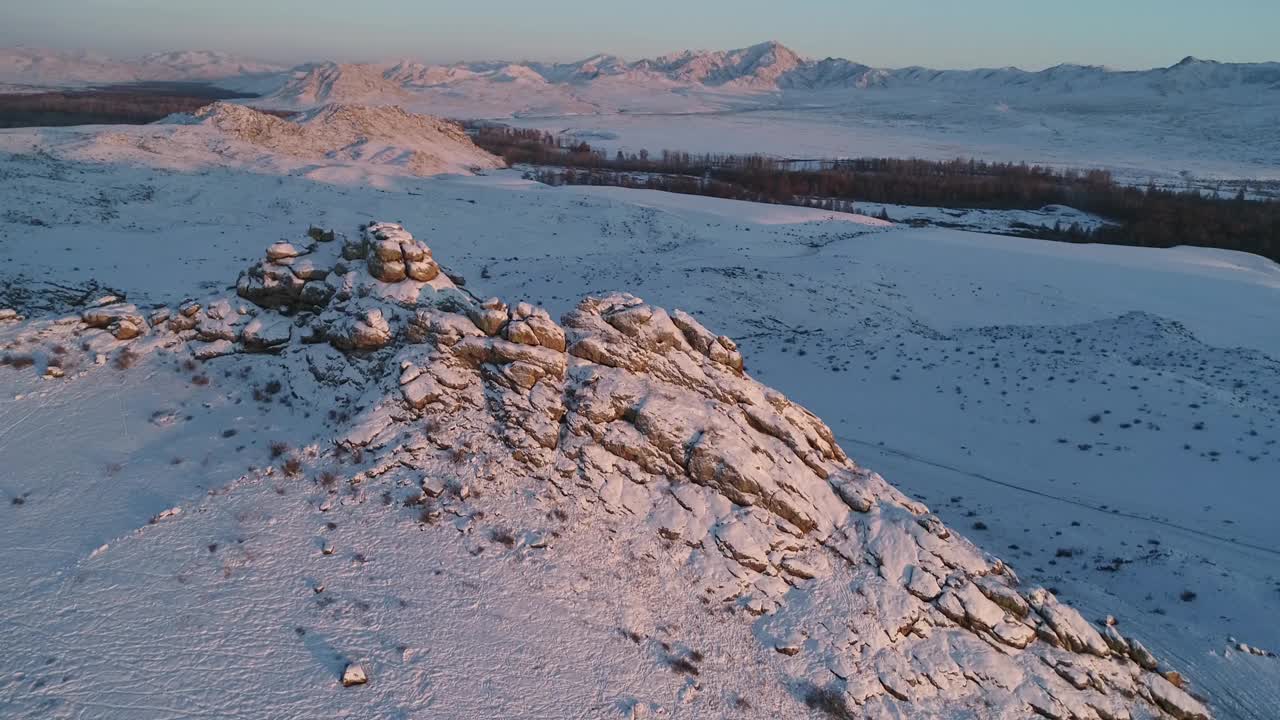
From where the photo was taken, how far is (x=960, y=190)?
276 ft

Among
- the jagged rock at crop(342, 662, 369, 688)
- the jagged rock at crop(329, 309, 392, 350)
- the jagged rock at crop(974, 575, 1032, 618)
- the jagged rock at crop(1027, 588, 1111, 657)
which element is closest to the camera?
the jagged rock at crop(342, 662, 369, 688)

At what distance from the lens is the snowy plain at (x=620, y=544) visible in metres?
7.87

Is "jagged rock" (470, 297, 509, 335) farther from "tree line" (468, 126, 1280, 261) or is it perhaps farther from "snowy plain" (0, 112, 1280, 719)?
"tree line" (468, 126, 1280, 261)

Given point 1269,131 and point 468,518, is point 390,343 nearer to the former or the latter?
point 468,518

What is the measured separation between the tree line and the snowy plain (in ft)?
91.2

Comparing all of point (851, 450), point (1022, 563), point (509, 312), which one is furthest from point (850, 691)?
point (851, 450)

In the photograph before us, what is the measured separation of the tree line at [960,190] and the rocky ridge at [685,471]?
59408 millimetres

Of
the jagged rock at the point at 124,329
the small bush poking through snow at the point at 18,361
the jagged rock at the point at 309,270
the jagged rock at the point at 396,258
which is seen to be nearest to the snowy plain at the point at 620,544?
the small bush poking through snow at the point at 18,361

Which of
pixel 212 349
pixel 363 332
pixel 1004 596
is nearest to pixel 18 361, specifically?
pixel 212 349

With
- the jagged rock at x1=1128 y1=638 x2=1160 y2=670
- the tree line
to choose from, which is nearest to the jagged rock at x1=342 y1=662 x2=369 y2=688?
the jagged rock at x1=1128 y1=638 x2=1160 y2=670

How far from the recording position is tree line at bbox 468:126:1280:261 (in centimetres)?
6125

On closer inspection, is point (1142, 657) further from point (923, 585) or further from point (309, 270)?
point (309, 270)

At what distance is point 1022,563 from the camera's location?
13.3 metres

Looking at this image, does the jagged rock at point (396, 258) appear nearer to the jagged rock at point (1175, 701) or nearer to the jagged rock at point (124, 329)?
the jagged rock at point (124, 329)
